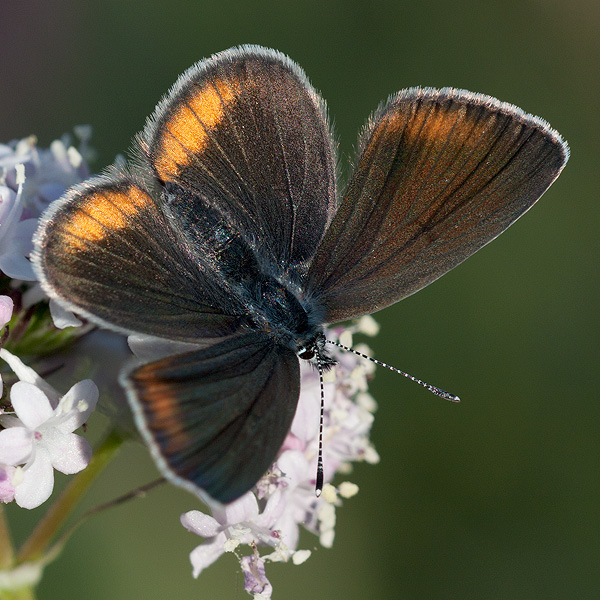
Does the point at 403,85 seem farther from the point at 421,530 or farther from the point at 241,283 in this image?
the point at 241,283

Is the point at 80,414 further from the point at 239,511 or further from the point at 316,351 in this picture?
the point at 316,351

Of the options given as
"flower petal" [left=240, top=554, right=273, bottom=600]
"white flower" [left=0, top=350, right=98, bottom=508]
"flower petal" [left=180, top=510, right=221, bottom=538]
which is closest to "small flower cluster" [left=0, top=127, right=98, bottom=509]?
"white flower" [left=0, top=350, right=98, bottom=508]

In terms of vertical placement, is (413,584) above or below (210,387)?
below

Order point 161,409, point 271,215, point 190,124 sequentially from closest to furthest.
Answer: point 161,409 → point 190,124 → point 271,215

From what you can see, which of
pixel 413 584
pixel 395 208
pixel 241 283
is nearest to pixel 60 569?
pixel 413 584

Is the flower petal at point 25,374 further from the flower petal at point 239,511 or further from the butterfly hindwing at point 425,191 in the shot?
the butterfly hindwing at point 425,191

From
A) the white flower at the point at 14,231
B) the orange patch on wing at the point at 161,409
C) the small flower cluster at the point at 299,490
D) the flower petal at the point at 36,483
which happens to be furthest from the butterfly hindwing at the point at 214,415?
the white flower at the point at 14,231

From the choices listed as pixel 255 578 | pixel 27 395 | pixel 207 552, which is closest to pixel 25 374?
pixel 27 395
